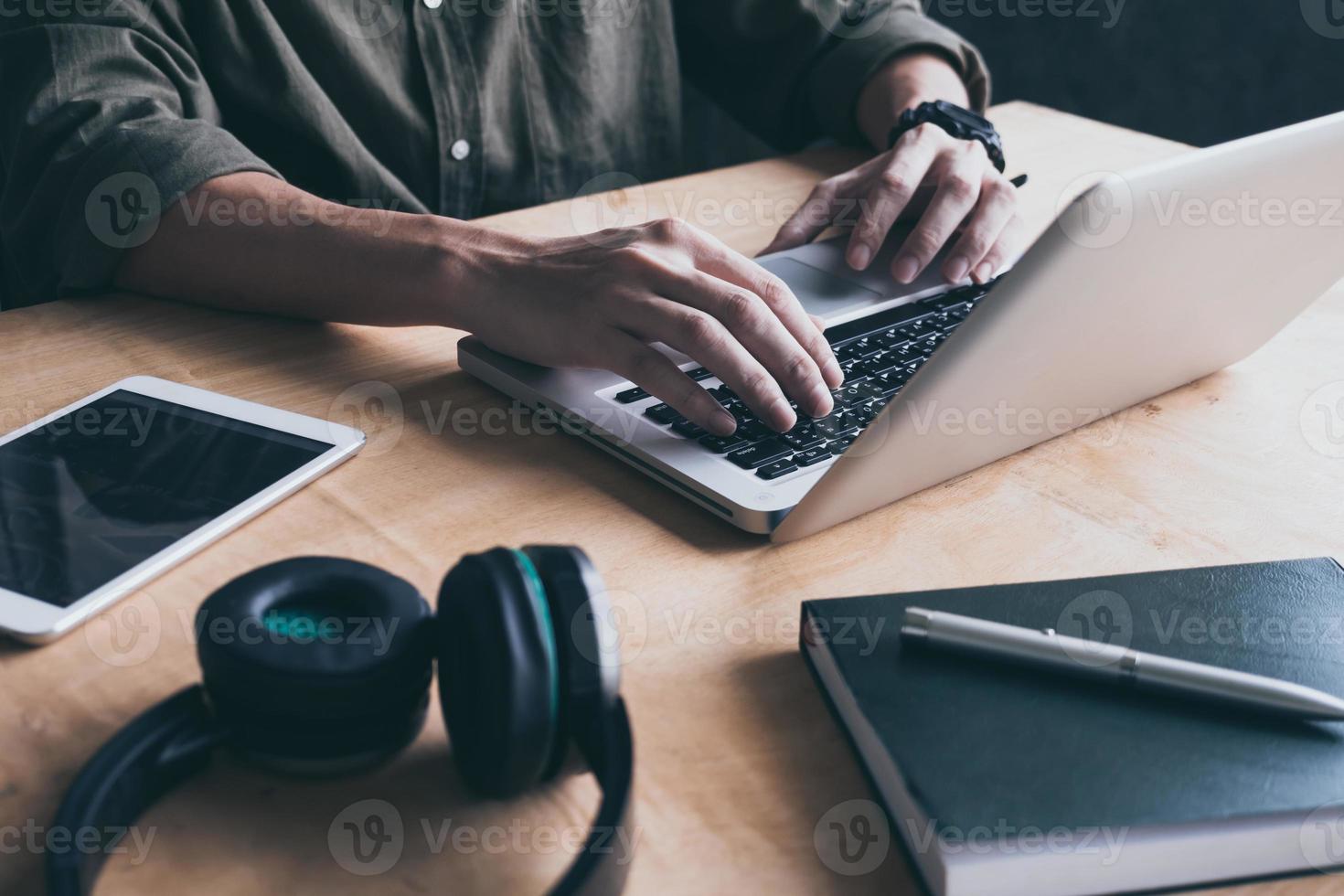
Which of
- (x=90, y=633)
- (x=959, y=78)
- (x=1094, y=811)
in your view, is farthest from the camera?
(x=959, y=78)

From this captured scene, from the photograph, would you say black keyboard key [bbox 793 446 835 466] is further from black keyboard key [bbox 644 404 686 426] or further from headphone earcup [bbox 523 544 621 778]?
headphone earcup [bbox 523 544 621 778]

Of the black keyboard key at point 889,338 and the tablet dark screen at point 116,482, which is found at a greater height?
the tablet dark screen at point 116,482

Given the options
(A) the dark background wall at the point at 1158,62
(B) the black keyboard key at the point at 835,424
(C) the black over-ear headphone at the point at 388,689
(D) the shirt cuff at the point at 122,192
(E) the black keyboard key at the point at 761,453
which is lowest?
(A) the dark background wall at the point at 1158,62

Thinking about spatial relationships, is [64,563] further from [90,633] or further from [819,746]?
[819,746]

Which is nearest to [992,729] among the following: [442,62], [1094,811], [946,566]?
[1094,811]

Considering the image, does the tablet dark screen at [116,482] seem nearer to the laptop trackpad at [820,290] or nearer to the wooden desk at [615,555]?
the wooden desk at [615,555]

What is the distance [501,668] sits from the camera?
38cm

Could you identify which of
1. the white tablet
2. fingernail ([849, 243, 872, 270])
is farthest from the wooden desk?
fingernail ([849, 243, 872, 270])

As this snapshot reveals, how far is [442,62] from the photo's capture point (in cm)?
116

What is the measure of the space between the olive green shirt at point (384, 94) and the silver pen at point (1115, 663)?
26.1 inches

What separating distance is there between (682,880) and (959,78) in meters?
1.12

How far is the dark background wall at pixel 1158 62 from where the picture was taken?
6.14 feet

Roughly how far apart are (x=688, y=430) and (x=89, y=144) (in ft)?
1.75

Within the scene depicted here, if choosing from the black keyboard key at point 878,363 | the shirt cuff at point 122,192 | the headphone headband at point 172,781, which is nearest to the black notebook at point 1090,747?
the headphone headband at point 172,781
